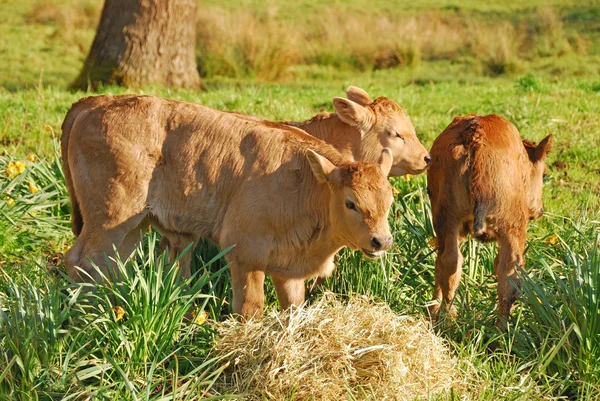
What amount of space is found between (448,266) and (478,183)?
71cm

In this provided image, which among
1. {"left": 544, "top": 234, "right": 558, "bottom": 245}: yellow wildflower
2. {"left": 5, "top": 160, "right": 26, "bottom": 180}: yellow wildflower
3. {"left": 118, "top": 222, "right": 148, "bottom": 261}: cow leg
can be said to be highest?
{"left": 5, "top": 160, "right": 26, "bottom": 180}: yellow wildflower

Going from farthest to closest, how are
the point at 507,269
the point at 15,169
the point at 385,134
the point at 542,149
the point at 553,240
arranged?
the point at 15,169
the point at 385,134
the point at 553,240
the point at 542,149
the point at 507,269

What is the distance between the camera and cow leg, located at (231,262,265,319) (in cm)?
661

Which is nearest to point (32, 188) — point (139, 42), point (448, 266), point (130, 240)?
point (130, 240)

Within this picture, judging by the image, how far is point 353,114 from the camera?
7.86 meters

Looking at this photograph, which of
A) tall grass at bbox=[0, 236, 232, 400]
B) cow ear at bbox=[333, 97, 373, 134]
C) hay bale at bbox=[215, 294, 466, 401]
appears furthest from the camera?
cow ear at bbox=[333, 97, 373, 134]

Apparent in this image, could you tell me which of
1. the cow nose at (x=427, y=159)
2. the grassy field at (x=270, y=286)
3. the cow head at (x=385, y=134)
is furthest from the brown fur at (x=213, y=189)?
the cow nose at (x=427, y=159)

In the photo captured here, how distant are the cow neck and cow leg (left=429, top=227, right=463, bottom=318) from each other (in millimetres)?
1482

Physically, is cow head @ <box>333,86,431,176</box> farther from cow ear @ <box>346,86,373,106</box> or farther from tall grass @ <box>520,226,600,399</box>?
tall grass @ <box>520,226,600,399</box>

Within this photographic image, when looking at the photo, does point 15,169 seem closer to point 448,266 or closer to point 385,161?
point 385,161

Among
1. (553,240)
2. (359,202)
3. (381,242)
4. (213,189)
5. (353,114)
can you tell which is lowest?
(553,240)

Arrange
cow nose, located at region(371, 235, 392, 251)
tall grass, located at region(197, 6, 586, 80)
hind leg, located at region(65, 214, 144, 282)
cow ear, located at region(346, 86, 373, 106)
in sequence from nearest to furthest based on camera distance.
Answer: cow nose, located at region(371, 235, 392, 251)
hind leg, located at region(65, 214, 144, 282)
cow ear, located at region(346, 86, 373, 106)
tall grass, located at region(197, 6, 586, 80)

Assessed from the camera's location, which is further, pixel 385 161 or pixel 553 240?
pixel 553 240

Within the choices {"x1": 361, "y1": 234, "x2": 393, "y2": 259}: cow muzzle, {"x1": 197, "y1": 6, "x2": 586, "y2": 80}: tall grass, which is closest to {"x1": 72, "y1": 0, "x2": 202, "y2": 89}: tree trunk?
{"x1": 197, "y1": 6, "x2": 586, "y2": 80}: tall grass
